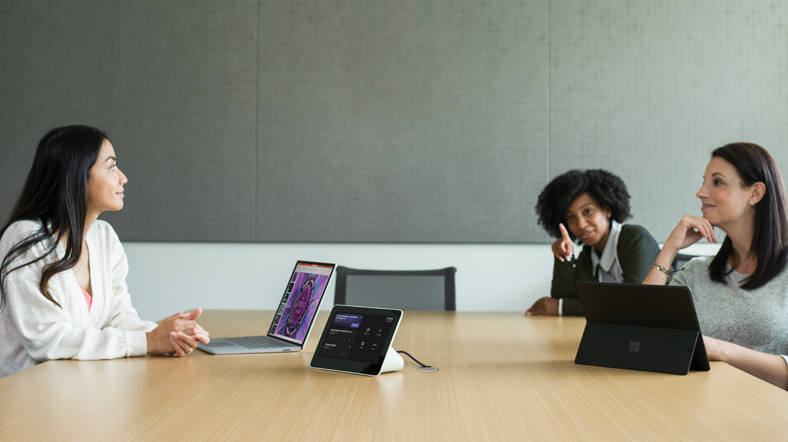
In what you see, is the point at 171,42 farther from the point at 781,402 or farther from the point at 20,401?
the point at 781,402

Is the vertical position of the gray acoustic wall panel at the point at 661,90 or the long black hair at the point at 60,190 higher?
the gray acoustic wall panel at the point at 661,90

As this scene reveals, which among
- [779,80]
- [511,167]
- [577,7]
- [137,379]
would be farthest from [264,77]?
[779,80]

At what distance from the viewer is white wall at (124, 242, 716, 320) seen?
3451mm

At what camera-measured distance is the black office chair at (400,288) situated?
2654mm

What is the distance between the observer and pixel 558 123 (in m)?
3.44

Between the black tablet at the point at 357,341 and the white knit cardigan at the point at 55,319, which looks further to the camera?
the white knit cardigan at the point at 55,319

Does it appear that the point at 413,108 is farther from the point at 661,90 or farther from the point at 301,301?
the point at 301,301

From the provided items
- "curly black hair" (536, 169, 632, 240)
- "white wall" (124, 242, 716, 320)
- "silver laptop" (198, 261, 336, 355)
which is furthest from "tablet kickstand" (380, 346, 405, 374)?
"white wall" (124, 242, 716, 320)

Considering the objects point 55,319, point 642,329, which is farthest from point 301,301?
point 642,329

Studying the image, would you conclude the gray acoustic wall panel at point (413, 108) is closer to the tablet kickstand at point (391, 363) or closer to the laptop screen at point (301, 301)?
the laptop screen at point (301, 301)

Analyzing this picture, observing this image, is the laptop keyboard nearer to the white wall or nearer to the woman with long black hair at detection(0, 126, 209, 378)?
the woman with long black hair at detection(0, 126, 209, 378)

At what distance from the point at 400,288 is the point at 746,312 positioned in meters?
1.38

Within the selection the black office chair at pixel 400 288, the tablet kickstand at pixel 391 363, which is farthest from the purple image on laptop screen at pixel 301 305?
the black office chair at pixel 400 288

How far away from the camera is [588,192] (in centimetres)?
291
